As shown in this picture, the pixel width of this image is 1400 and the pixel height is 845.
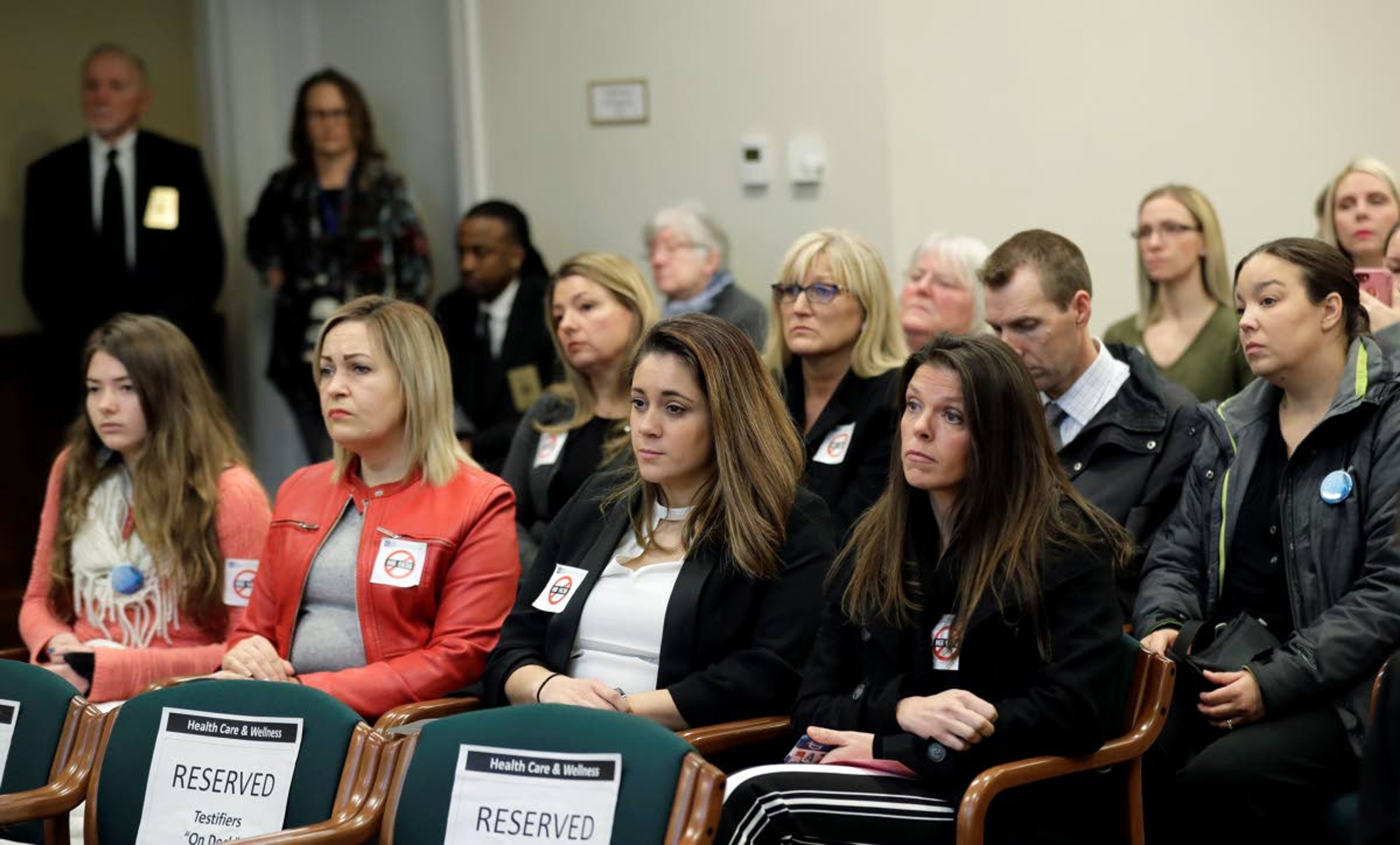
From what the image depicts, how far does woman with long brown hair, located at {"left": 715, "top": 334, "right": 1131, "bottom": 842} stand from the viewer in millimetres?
2582

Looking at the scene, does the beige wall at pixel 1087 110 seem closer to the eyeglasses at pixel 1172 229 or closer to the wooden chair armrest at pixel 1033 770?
the eyeglasses at pixel 1172 229

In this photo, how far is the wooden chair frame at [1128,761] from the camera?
8.20 ft

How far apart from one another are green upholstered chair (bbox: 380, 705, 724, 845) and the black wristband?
45 cm

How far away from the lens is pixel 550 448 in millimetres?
4242

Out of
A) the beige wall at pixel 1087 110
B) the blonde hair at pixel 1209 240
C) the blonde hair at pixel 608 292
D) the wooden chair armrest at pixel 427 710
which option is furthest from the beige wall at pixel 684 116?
the wooden chair armrest at pixel 427 710

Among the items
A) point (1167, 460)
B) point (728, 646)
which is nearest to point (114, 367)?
point (728, 646)

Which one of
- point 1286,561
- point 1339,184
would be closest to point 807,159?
point 1339,184

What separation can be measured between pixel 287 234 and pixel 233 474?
2.51 m

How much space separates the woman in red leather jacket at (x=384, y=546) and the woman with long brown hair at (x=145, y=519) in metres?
0.27

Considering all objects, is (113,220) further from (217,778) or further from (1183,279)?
(217,778)

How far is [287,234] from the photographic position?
6.17 meters

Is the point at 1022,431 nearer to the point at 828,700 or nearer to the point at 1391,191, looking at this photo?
the point at 828,700

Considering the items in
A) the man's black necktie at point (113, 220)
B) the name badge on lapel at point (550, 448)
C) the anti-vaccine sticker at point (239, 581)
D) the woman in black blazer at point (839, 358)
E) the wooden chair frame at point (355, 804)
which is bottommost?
the wooden chair frame at point (355, 804)

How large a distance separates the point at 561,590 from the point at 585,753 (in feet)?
2.58
